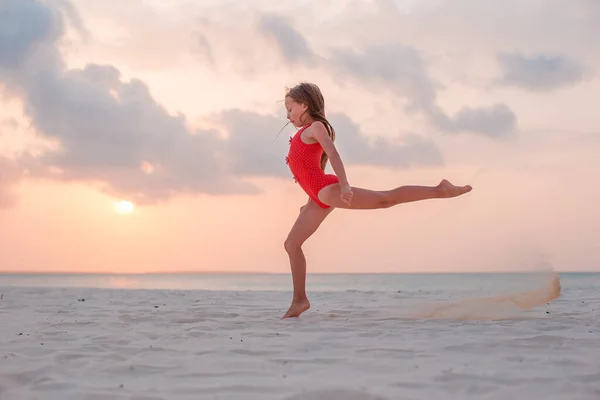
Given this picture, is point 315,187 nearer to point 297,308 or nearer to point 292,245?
point 292,245

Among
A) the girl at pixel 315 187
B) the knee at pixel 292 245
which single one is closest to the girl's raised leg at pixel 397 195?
the girl at pixel 315 187

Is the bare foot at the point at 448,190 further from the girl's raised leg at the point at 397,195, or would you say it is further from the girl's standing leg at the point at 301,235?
the girl's standing leg at the point at 301,235

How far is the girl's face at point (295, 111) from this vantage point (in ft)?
19.3

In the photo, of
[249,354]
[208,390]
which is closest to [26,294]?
[249,354]

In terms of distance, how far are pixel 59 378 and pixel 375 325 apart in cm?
250

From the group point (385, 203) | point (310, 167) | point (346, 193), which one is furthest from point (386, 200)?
point (310, 167)

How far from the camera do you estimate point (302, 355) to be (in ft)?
12.0

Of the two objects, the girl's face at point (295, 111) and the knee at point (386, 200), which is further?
the girl's face at point (295, 111)

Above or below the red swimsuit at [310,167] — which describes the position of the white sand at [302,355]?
below

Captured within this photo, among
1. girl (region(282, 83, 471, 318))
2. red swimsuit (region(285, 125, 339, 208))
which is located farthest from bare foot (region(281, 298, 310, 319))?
red swimsuit (region(285, 125, 339, 208))

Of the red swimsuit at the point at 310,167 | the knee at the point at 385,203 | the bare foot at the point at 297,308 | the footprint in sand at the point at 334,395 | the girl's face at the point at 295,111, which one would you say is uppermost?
the girl's face at the point at 295,111

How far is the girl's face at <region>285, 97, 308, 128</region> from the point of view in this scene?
589 centimetres

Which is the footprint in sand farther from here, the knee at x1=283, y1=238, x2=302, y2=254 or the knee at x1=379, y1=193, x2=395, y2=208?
the knee at x1=283, y1=238, x2=302, y2=254

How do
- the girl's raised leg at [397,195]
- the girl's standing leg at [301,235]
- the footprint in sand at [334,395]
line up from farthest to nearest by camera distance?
the girl's standing leg at [301,235]
the girl's raised leg at [397,195]
the footprint in sand at [334,395]
